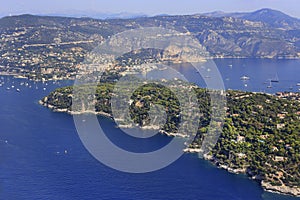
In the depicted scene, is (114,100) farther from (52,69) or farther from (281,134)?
(52,69)

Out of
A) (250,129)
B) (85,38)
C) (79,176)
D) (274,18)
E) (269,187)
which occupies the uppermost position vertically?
(274,18)

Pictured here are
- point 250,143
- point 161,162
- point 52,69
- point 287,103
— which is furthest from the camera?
point 52,69

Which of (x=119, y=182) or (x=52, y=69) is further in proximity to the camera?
(x=52, y=69)

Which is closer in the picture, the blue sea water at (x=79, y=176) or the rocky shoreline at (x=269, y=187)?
the blue sea water at (x=79, y=176)

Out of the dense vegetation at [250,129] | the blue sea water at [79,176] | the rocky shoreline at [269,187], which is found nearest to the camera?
the blue sea water at [79,176]

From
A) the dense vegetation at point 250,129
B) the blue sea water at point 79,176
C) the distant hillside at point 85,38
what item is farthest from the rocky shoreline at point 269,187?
the distant hillside at point 85,38

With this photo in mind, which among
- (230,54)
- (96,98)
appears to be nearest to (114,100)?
(96,98)

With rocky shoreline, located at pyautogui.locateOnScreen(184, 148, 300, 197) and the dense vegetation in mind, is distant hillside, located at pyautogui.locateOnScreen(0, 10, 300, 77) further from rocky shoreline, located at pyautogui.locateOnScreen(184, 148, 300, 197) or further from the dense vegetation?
rocky shoreline, located at pyautogui.locateOnScreen(184, 148, 300, 197)

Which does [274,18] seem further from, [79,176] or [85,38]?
[79,176]

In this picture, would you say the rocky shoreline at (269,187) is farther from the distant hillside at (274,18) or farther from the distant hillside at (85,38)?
the distant hillside at (274,18)

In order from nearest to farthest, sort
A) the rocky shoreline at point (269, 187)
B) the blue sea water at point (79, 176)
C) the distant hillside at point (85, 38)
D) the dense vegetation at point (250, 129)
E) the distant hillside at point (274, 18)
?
the blue sea water at point (79, 176), the rocky shoreline at point (269, 187), the dense vegetation at point (250, 129), the distant hillside at point (85, 38), the distant hillside at point (274, 18)

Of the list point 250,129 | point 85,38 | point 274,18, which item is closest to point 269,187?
point 250,129
